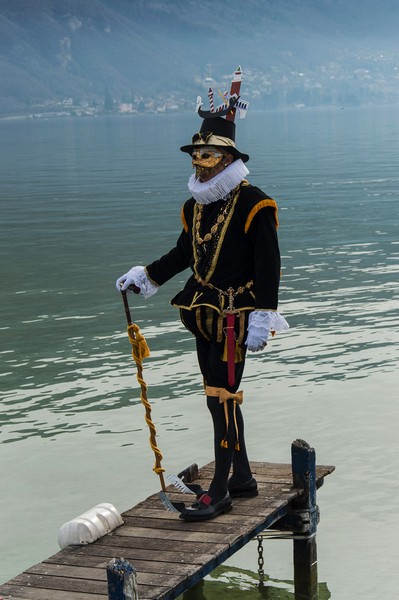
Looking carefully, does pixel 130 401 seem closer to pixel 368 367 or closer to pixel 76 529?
pixel 368 367

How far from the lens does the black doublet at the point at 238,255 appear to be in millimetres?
8180

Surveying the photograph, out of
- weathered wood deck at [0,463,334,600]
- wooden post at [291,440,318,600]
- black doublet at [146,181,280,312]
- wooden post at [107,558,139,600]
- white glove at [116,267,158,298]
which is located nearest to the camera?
wooden post at [107,558,139,600]

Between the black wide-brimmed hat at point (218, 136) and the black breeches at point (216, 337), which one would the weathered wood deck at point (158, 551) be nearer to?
the black breeches at point (216, 337)

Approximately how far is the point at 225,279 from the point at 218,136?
947 millimetres

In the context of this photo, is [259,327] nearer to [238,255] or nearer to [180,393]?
[238,255]

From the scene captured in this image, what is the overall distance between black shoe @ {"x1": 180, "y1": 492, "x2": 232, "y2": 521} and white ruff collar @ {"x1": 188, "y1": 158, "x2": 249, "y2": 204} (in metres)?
1.96

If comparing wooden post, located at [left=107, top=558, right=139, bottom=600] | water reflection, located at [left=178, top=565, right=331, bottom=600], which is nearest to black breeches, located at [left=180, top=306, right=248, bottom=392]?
water reflection, located at [left=178, top=565, right=331, bottom=600]

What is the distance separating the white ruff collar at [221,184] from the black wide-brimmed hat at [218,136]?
0.11 m

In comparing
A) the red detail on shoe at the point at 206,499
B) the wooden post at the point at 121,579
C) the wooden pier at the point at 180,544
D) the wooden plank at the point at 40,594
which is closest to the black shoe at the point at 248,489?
the wooden pier at the point at 180,544

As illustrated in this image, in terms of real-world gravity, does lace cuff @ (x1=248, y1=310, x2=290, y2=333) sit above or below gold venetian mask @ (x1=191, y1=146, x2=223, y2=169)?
below

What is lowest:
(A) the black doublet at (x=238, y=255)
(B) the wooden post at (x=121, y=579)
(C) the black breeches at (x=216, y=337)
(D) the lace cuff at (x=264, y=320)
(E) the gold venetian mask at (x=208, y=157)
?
(B) the wooden post at (x=121, y=579)

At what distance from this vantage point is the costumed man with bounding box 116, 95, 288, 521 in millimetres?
8195

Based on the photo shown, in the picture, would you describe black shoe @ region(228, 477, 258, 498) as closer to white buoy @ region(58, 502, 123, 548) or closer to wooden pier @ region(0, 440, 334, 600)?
wooden pier @ region(0, 440, 334, 600)

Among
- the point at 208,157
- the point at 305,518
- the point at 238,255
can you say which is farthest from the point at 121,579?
the point at 208,157
